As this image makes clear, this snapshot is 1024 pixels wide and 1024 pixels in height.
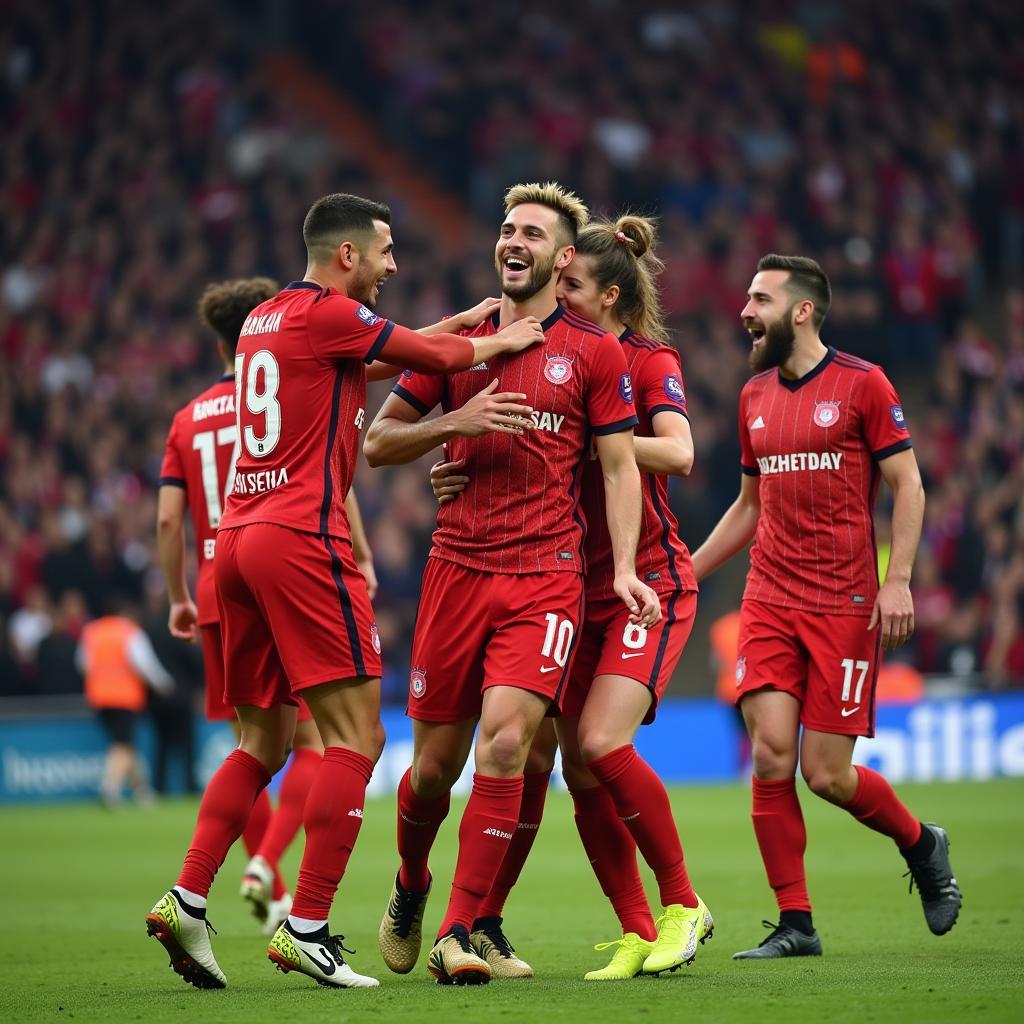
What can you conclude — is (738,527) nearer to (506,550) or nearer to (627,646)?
(627,646)

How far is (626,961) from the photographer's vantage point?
6414 millimetres

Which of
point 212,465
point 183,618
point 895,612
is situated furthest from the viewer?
point 183,618

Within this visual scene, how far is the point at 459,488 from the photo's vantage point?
6.52 metres

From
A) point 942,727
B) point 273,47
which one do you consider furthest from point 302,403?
point 273,47

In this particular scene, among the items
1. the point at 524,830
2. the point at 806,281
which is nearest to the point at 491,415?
the point at 524,830

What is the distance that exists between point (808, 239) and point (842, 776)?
1704 centimetres

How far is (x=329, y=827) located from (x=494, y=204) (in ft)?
68.4

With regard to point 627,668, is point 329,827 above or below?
below

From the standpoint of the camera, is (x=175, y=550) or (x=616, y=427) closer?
(x=616, y=427)

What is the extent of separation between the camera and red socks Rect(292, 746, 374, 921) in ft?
19.6

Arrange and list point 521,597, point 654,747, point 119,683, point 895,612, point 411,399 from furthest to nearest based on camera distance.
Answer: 1. point 654,747
2. point 119,683
3. point 895,612
4. point 411,399
5. point 521,597

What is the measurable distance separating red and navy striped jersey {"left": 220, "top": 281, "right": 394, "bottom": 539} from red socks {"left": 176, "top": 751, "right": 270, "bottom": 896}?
89cm

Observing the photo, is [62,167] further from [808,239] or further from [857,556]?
[857,556]

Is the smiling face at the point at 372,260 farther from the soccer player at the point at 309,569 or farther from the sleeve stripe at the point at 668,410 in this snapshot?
the sleeve stripe at the point at 668,410
